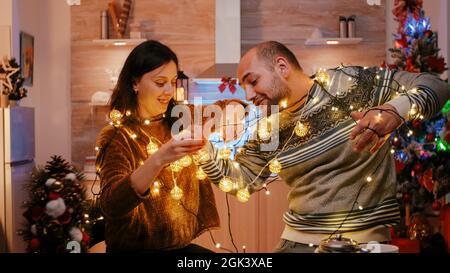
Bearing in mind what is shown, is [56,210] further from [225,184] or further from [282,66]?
[282,66]

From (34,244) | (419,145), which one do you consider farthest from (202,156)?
(419,145)

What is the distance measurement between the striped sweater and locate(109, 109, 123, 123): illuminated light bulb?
240 millimetres

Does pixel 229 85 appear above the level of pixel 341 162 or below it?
above

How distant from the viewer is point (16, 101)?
305 centimetres

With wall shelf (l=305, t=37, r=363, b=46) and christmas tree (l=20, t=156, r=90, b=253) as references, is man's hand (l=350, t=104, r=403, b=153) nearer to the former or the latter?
christmas tree (l=20, t=156, r=90, b=253)

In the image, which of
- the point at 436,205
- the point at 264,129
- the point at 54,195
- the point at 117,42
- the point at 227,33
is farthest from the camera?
the point at 117,42

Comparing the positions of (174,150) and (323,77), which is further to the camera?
(323,77)

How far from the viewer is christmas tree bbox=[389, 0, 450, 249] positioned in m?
2.86

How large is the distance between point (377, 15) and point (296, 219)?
263 cm

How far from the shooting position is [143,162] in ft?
4.68

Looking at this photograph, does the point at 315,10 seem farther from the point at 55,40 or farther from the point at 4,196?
the point at 4,196

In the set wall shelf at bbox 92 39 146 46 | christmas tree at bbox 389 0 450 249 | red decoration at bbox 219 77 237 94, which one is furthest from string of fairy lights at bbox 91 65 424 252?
wall shelf at bbox 92 39 146 46

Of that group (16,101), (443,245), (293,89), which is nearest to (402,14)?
(443,245)
